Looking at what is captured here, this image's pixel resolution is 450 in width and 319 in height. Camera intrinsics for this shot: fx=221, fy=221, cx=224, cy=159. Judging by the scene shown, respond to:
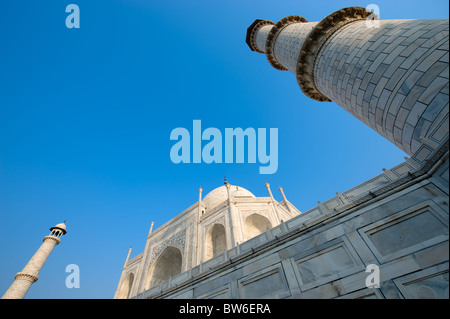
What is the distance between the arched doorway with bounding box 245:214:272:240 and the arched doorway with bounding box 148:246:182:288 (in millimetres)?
6826

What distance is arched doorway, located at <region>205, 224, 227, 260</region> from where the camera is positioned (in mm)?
16969

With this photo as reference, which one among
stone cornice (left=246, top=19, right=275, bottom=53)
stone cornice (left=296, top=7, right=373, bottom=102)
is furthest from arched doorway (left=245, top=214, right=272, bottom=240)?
stone cornice (left=246, top=19, right=275, bottom=53)

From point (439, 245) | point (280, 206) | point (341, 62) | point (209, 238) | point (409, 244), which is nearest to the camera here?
point (439, 245)

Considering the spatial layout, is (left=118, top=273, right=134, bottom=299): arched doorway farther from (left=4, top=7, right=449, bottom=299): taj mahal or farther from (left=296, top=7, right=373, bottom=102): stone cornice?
(left=296, top=7, right=373, bottom=102): stone cornice

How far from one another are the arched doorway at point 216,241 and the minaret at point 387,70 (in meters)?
13.0

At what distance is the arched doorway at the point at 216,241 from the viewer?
1697cm

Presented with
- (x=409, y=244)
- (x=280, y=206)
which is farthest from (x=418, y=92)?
(x=280, y=206)

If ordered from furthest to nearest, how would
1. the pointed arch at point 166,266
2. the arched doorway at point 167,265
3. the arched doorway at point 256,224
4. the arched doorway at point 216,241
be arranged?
1. the arched doorway at point 167,265
2. the pointed arch at point 166,266
3. the arched doorway at point 256,224
4. the arched doorway at point 216,241

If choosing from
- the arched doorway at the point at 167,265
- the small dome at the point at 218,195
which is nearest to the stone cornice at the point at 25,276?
the arched doorway at the point at 167,265

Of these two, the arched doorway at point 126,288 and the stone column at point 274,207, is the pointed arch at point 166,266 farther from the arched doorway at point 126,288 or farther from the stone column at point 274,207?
the stone column at point 274,207

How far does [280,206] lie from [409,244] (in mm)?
14488

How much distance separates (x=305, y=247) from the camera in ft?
18.8

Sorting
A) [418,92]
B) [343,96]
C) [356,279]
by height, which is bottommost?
[356,279]
